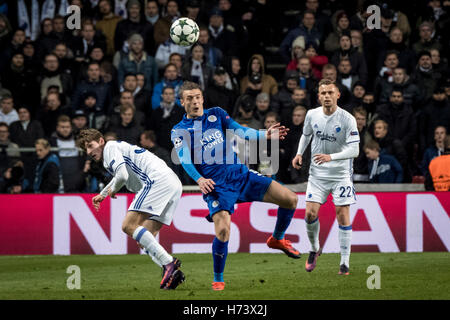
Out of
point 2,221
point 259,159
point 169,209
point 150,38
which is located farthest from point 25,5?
point 169,209

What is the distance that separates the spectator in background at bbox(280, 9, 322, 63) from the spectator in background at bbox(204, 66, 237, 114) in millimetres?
1909

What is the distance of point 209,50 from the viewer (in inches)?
571

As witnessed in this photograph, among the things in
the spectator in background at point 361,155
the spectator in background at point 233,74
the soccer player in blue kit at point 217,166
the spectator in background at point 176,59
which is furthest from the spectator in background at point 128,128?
the soccer player in blue kit at point 217,166

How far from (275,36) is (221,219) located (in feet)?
30.0

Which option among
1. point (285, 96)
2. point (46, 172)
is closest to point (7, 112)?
point (46, 172)

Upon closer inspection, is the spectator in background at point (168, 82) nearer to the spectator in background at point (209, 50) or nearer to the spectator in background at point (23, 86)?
the spectator in background at point (209, 50)

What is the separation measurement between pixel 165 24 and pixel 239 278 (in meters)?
7.06

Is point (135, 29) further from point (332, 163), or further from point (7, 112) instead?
point (332, 163)

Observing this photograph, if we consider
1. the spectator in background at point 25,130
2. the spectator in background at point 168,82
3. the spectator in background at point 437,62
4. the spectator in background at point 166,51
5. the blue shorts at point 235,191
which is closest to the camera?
the blue shorts at point 235,191

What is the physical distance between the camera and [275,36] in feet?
54.2

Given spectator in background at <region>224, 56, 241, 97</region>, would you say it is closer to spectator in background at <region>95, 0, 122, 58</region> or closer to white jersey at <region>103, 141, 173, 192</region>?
spectator in background at <region>95, 0, 122, 58</region>

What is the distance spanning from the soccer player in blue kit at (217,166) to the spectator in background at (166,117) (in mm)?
4721

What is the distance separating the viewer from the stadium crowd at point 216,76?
1274 cm

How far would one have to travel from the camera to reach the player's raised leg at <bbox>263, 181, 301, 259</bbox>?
8.40 metres
